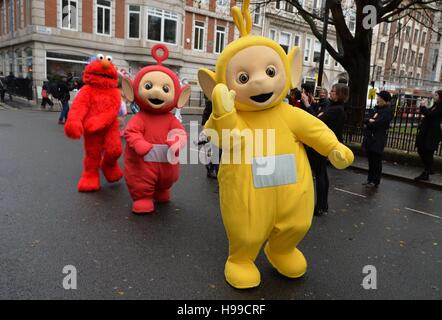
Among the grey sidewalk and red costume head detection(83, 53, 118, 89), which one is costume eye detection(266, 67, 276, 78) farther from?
the grey sidewalk

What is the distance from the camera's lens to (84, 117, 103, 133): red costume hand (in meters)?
5.65

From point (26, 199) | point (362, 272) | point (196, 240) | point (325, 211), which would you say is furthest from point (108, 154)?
point (362, 272)

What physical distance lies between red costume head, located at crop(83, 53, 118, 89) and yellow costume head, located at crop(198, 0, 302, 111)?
304cm

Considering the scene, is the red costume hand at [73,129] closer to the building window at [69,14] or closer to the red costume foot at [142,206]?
the red costume foot at [142,206]

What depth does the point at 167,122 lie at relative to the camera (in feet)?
16.5

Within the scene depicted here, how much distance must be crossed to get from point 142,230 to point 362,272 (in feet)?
8.04

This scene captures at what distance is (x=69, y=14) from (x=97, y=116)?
1935 centimetres

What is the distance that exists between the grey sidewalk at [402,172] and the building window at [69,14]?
62.6 feet

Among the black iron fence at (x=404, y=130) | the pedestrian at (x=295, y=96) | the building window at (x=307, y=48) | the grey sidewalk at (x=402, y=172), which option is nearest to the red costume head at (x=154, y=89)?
the pedestrian at (x=295, y=96)

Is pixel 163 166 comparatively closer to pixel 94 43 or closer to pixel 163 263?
pixel 163 263

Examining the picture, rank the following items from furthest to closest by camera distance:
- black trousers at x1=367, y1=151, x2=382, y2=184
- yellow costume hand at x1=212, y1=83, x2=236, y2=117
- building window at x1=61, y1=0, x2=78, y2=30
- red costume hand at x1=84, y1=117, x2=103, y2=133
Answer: building window at x1=61, y1=0, x2=78, y2=30 < black trousers at x1=367, y1=151, x2=382, y2=184 < red costume hand at x1=84, y1=117, x2=103, y2=133 < yellow costume hand at x1=212, y1=83, x2=236, y2=117

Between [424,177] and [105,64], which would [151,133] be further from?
[424,177]

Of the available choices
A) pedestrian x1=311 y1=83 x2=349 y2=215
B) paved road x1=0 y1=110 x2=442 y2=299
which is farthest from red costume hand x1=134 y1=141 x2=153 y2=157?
pedestrian x1=311 y1=83 x2=349 y2=215
